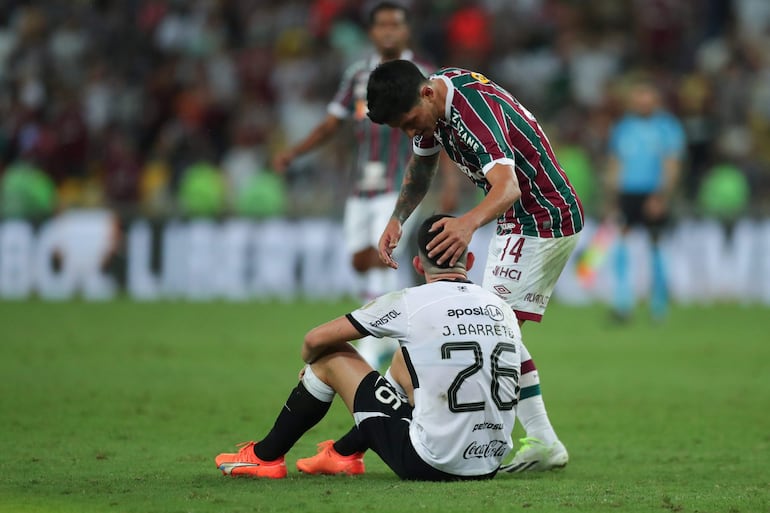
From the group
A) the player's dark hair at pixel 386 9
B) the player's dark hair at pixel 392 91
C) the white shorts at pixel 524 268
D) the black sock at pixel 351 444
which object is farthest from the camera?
the player's dark hair at pixel 386 9

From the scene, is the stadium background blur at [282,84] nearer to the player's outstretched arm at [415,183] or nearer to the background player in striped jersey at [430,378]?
the player's outstretched arm at [415,183]

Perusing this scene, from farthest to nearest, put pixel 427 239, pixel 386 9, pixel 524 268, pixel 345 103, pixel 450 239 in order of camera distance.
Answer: pixel 345 103, pixel 386 9, pixel 524 268, pixel 427 239, pixel 450 239

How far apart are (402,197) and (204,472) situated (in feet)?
5.43

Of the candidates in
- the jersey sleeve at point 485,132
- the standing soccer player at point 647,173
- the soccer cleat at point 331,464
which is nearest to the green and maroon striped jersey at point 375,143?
the jersey sleeve at point 485,132

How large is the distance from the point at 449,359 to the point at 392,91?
116cm

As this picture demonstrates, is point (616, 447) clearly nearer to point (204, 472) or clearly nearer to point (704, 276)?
point (204, 472)

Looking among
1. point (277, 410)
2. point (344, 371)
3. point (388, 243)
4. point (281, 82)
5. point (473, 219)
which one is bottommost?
point (277, 410)

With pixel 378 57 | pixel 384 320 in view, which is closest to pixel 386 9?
pixel 378 57

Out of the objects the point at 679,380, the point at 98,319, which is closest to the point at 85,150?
the point at 98,319

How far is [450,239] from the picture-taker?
5.23m

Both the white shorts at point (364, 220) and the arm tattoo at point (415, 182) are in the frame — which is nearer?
the arm tattoo at point (415, 182)

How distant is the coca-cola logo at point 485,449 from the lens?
538 cm

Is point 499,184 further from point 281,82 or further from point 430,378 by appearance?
point 281,82

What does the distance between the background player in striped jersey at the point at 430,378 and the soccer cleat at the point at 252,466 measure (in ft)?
0.39
